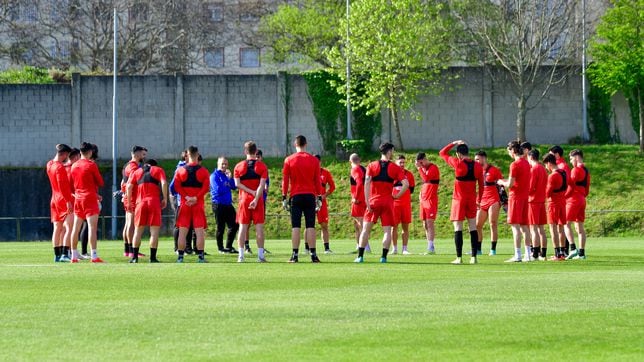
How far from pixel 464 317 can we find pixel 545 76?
4509cm

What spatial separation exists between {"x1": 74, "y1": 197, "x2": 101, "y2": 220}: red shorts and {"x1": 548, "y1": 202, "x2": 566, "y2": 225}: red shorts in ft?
29.0

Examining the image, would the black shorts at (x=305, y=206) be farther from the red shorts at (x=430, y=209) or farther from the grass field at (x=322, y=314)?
the red shorts at (x=430, y=209)

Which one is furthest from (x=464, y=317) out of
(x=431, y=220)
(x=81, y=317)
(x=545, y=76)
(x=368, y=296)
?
(x=545, y=76)

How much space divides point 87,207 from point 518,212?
8.18 meters

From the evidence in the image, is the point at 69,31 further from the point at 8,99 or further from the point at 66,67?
the point at 8,99

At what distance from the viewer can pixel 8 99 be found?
54.7 metres

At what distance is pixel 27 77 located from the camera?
60031 millimetres

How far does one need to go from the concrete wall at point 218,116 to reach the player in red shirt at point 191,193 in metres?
32.0

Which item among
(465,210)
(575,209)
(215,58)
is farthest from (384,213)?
(215,58)

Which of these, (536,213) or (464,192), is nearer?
(464,192)

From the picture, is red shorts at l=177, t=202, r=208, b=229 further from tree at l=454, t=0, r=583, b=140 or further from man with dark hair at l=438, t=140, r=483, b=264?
tree at l=454, t=0, r=583, b=140

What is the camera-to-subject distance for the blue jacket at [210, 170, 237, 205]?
2828cm

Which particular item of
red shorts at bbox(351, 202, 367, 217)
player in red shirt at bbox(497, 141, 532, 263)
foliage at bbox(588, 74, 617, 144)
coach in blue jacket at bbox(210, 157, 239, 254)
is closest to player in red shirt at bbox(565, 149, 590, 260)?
player in red shirt at bbox(497, 141, 532, 263)

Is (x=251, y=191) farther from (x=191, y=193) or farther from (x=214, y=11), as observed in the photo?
(x=214, y=11)
